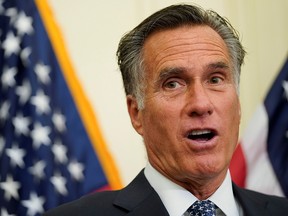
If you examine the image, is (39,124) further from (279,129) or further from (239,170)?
(279,129)

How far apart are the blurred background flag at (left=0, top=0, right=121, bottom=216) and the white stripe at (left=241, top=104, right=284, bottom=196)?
2.14 ft

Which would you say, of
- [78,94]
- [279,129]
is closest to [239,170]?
[279,129]

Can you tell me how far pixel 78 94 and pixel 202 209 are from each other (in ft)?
3.63

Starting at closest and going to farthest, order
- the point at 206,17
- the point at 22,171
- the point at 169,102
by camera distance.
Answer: the point at 169,102
the point at 206,17
the point at 22,171

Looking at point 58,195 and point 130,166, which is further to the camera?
point 130,166

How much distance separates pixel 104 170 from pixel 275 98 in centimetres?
85

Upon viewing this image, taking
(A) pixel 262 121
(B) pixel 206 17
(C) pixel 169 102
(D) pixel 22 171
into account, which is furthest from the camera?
(A) pixel 262 121

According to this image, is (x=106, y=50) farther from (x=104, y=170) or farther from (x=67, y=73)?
(x=104, y=170)

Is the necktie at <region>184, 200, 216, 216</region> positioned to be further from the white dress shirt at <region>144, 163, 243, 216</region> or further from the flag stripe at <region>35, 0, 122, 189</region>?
the flag stripe at <region>35, 0, 122, 189</region>

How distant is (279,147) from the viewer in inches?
96.7

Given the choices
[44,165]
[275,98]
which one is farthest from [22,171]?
[275,98]

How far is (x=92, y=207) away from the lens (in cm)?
156

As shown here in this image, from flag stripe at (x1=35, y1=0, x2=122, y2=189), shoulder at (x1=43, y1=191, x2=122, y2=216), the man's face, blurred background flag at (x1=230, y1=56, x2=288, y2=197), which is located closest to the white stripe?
blurred background flag at (x1=230, y1=56, x2=288, y2=197)

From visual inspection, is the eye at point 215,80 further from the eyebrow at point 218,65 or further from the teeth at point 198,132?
the teeth at point 198,132
